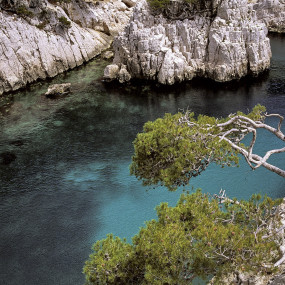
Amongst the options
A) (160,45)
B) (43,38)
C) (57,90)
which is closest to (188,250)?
(57,90)

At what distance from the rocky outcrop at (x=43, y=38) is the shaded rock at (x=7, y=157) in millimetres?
20870

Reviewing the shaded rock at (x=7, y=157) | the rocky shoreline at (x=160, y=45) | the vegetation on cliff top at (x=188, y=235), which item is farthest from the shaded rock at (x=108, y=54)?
the vegetation on cliff top at (x=188, y=235)

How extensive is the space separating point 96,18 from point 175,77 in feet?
116

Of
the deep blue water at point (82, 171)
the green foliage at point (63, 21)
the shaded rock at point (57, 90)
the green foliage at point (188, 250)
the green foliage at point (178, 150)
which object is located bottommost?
the deep blue water at point (82, 171)

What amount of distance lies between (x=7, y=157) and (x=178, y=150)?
1072 inches

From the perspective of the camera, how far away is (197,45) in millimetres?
54531

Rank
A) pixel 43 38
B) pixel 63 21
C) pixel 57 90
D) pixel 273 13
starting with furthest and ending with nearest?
pixel 273 13 → pixel 63 21 → pixel 43 38 → pixel 57 90

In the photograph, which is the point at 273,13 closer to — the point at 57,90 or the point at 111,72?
the point at 111,72

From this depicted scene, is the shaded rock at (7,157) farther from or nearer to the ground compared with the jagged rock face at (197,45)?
nearer to the ground

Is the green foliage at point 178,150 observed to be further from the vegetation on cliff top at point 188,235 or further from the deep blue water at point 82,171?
the deep blue water at point 82,171

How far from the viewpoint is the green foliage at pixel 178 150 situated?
15.2 meters

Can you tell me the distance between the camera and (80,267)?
22359mm

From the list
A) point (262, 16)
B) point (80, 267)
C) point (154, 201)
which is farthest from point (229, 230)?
point (262, 16)

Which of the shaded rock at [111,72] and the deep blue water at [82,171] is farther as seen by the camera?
the shaded rock at [111,72]
